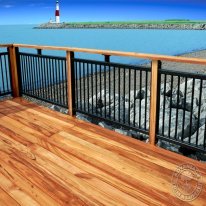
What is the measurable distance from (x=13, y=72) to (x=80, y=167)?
11.0 feet

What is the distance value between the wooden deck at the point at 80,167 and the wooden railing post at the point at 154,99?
177 mm

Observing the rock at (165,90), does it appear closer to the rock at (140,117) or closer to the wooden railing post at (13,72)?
the rock at (140,117)

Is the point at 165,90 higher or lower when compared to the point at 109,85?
higher

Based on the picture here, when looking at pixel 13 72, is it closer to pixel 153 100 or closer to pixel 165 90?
pixel 153 100

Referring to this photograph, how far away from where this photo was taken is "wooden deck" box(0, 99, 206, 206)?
2.09m

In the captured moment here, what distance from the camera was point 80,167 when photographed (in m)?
2.57

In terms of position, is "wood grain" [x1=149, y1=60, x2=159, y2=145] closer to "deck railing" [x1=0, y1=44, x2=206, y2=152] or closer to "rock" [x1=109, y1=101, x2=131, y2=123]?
"deck railing" [x1=0, y1=44, x2=206, y2=152]

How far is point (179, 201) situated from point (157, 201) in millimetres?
169

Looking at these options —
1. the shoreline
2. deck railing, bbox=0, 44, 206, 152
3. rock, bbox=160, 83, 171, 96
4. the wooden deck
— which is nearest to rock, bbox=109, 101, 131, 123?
deck railing, bbox=0, 44, 206, 152

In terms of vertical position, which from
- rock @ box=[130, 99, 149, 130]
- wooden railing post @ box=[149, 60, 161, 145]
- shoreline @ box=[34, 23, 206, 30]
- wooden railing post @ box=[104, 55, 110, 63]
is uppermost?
shoreline @ box=[34, 23, 206, 30]

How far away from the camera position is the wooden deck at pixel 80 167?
209 centimetres

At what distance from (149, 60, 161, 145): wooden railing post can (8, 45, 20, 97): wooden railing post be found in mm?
3177

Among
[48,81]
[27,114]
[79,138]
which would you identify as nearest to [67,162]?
[79,138]

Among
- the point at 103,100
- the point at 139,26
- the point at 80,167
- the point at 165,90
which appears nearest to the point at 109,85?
the point at 165,90
